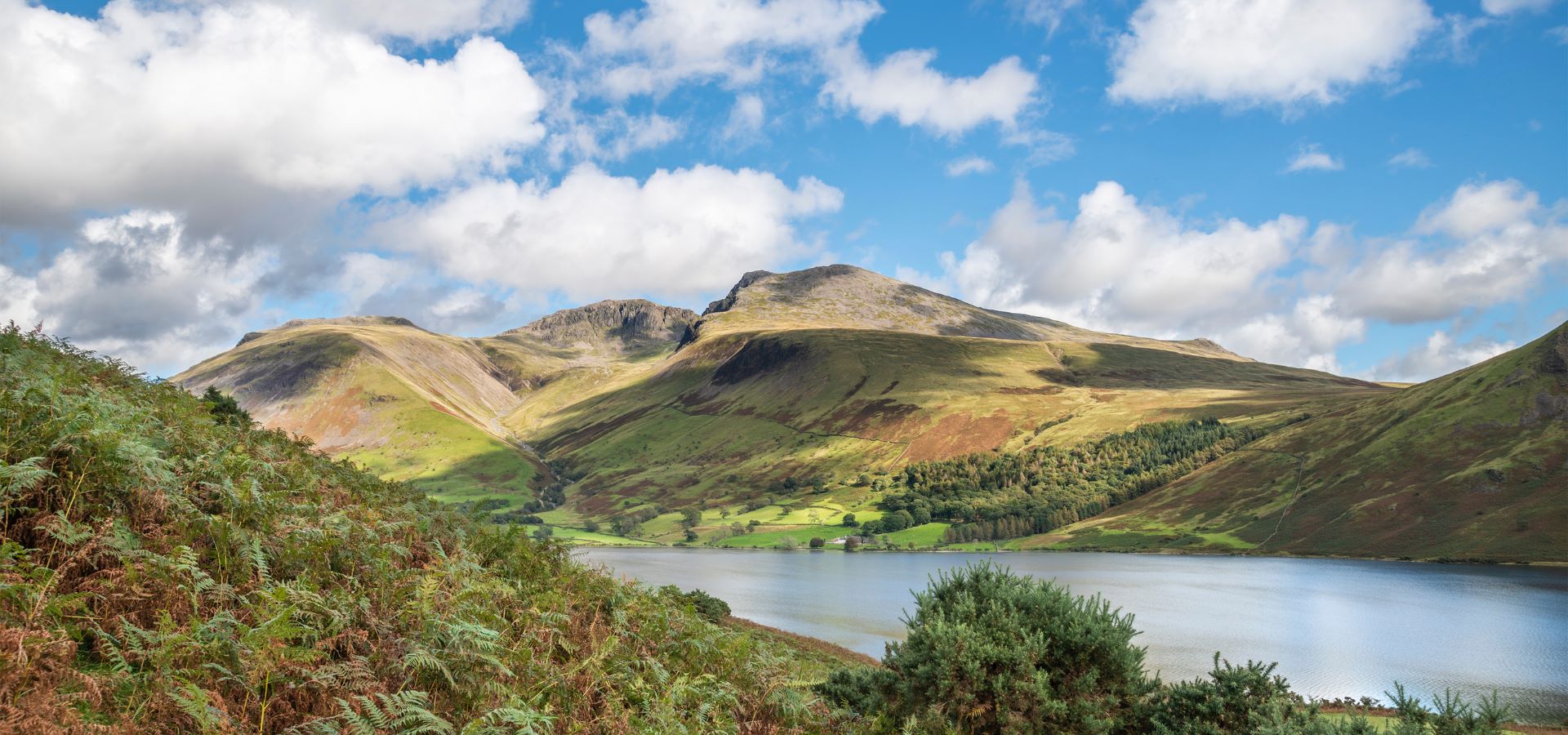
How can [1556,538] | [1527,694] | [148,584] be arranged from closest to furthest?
1. [148,584]
2. [1527,694]
3. [1556,538]

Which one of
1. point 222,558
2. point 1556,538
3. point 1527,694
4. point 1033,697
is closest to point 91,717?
point 222,558

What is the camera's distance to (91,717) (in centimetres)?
634

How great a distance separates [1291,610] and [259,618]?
102488 millimetres

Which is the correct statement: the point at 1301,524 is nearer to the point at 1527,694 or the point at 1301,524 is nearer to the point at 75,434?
the point at 1527,694

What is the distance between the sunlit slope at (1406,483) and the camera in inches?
5295

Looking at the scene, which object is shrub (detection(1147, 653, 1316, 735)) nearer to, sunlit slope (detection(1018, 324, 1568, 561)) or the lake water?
the lake water

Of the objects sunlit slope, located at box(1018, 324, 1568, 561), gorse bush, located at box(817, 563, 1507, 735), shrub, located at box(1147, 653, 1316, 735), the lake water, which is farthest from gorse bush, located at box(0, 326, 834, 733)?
sunlit slope, located at box(1018, 324, 1568, 561)

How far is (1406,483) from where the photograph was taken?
5945 inches

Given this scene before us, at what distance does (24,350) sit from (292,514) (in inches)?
287

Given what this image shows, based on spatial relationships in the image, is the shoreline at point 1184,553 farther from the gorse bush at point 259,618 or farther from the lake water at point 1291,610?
the gorse bush at point 259,618

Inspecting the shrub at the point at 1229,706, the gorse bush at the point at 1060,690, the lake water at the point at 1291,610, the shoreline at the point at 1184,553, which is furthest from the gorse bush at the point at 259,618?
the shoreline at the point at 1184,553

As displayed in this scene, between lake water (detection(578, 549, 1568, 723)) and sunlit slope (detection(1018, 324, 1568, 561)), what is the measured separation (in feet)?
42.8

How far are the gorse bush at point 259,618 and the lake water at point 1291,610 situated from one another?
599 inches

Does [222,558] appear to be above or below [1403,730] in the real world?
above
